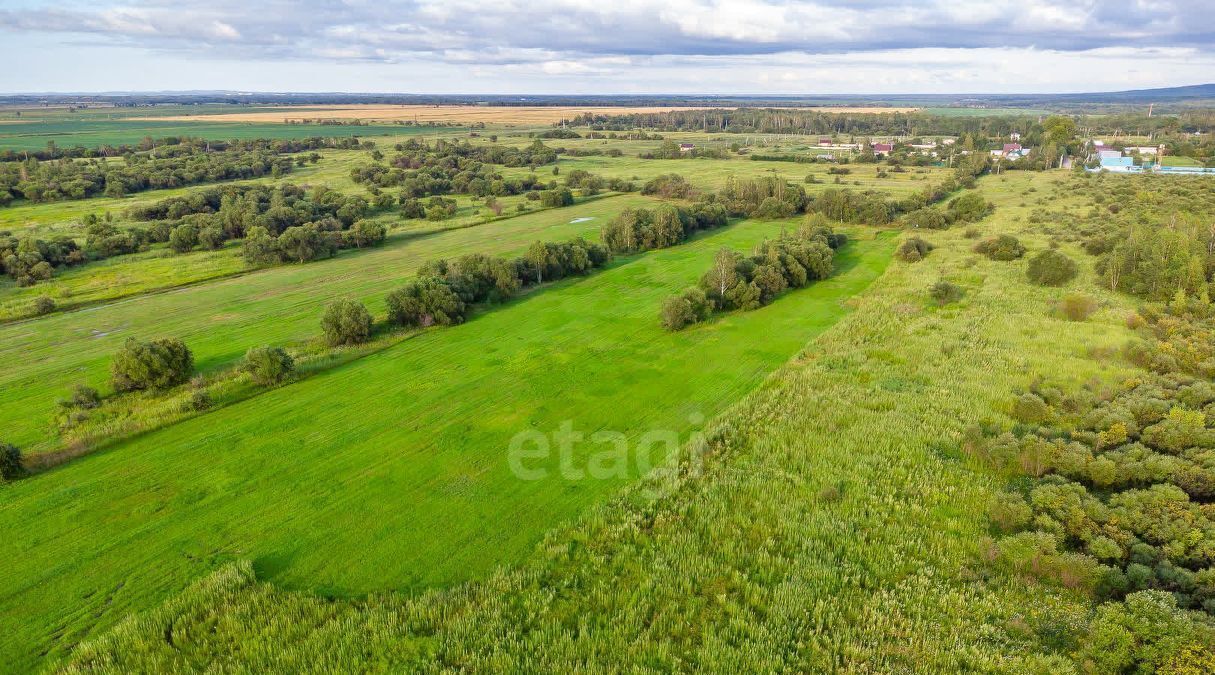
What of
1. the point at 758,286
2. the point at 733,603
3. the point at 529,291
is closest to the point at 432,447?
the point at 733,603

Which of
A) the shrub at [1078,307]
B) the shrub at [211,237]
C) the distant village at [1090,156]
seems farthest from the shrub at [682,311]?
the distant village at [1090,156]

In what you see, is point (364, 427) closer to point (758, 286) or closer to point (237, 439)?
point (237, 439)

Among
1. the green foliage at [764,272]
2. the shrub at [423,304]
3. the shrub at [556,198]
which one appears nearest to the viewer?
the shrub at [423,304]

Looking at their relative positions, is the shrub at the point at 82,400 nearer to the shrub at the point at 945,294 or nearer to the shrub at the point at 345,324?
the shrub at the point at 345,324

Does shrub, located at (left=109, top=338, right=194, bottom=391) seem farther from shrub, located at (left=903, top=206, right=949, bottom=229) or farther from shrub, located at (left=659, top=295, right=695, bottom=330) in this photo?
shrub, located at (left=903, top=206, right=949, bottom=229)

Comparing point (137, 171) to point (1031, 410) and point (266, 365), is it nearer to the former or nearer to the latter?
point (266, 365)
